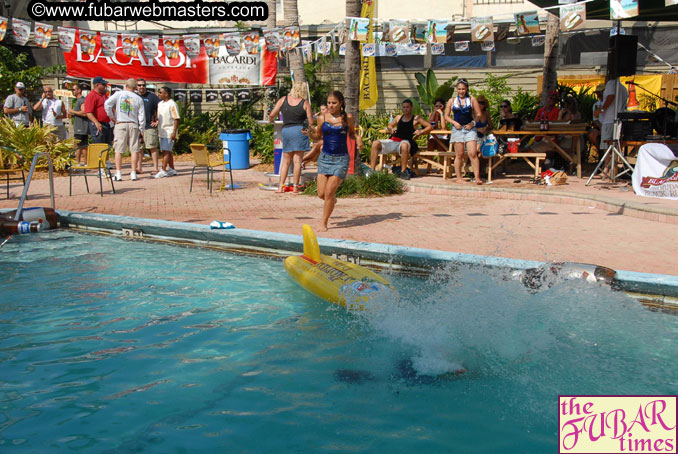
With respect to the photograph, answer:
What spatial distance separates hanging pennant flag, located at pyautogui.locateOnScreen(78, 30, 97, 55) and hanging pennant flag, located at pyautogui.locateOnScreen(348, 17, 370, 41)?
9498mm

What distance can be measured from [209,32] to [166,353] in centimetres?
1479

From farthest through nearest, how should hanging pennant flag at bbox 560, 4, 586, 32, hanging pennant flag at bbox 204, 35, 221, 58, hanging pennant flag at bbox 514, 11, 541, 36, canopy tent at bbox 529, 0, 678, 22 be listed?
hanging pennant flag at bbox 204, 35, 221, 58
hanging pennant flag at bbox 514, 11, 541, 36
canopy tent at bbox 529, 0, 678, 22
hanging pennant flag at bbox 560, 4, 586, 32

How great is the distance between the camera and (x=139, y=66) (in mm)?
17453

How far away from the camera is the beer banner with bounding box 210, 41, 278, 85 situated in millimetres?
17062

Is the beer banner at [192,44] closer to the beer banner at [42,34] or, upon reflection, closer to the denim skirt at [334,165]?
the beer banner at [42,34]

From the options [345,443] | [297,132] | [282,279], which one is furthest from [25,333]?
[297,132]

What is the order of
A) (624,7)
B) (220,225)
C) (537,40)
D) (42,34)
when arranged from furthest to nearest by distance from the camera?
(42,34), (537,40), (624,7), (220,225)

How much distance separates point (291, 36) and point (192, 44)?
14.0ft

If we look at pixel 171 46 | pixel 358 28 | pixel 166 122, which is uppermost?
pixel 171 46

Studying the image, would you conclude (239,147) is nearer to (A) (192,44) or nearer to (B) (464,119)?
(A) (192,44)

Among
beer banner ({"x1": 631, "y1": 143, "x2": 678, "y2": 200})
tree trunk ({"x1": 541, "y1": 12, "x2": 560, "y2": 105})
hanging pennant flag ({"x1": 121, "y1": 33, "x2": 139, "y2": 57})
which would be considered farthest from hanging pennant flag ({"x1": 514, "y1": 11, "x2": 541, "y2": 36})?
hanging pennant flag ({"x1": 121, "y1": 33, "x2": 139, "y2": 57})

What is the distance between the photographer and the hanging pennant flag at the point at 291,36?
13.9 metres

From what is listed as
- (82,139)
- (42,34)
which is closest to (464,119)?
(82,139)

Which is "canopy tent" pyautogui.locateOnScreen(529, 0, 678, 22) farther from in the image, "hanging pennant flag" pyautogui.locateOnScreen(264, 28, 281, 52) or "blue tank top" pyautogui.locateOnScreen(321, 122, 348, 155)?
"blue tank top" pyautogui.locateOnScreen(321, 122, 348, 155)
